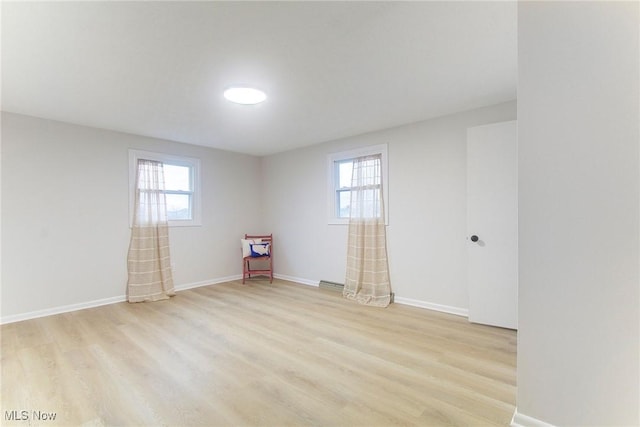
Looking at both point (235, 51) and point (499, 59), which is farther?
point (499, 59)

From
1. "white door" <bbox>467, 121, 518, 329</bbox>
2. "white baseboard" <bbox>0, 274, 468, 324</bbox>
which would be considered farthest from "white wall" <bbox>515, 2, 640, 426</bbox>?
"white baseboard" <bbox>0, 274, 468, 324</bbox>

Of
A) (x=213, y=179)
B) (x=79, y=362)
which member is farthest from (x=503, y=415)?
(x=213, y=179)

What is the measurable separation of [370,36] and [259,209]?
13.8ft

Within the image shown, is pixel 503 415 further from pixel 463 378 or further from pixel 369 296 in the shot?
pixel 369 296

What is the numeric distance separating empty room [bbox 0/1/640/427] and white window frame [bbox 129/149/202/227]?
3 centimetres

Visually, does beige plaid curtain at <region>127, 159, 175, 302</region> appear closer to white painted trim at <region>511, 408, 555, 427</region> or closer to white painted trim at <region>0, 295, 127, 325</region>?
white painted trim at <region>0, 295, 127, 325</region>

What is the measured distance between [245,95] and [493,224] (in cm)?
277

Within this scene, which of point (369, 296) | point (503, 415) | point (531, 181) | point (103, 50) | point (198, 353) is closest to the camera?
point (531, 181)

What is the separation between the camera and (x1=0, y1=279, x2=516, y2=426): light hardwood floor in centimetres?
167

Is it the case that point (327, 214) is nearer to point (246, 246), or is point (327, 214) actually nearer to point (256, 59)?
point (246, 246)

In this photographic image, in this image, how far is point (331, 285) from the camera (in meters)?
4.49

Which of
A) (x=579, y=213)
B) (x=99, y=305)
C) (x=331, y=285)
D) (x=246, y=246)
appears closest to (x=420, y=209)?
→ (x=331, y=285)

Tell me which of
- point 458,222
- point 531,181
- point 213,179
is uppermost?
point 213,179

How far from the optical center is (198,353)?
2408 millimetres
